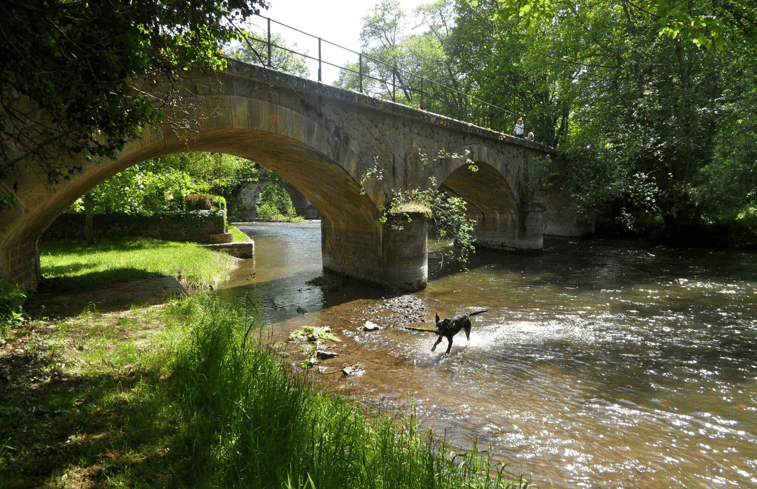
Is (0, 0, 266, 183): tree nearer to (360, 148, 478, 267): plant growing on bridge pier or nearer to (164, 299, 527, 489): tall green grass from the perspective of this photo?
(164, 299, 527, 489): tall green grass

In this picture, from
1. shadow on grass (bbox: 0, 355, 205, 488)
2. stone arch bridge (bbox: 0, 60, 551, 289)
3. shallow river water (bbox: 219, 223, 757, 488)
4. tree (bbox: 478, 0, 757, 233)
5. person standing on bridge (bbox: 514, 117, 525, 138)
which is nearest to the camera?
shadow on grass (bbox: 0, 355, 205, 488)

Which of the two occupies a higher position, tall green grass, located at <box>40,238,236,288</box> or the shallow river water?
tall green grass, located at <box>40,238,236,288</box>

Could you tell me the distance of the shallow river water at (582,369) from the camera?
3.68 m

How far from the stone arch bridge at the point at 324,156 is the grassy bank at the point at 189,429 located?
2.12 m

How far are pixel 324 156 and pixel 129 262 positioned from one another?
207 inches

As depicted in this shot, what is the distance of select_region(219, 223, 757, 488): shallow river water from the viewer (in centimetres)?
368

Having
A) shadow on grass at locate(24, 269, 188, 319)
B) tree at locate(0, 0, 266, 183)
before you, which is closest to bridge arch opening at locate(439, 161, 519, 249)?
shadow on grass at locate(24, 269, 188, 319)

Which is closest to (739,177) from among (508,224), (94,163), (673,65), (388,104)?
(673,65)

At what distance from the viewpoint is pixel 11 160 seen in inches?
182

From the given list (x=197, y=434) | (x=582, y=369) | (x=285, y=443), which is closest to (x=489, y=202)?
(x=582, y=369)

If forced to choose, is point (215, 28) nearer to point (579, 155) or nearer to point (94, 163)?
point (94, 163)

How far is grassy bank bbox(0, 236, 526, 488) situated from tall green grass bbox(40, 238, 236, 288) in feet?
14.3

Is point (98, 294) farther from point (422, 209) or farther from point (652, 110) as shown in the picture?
point (652, 110)

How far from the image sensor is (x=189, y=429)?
9.06ft
